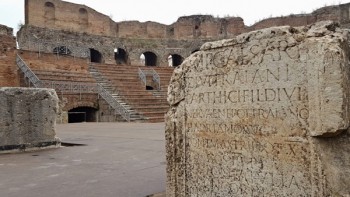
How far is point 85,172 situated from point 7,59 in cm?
1764

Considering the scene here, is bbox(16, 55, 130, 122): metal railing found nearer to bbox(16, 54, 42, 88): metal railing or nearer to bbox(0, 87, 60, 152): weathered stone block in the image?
bbox(16, 54, 42, 88): metal railing

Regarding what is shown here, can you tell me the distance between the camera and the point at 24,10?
1190 inches

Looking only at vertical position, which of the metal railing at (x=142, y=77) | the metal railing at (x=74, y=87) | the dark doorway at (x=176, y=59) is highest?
the dark doorway at (x=176, y=59)

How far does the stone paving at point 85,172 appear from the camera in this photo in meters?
3.58

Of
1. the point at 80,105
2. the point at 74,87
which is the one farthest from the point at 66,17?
the point at 80,105

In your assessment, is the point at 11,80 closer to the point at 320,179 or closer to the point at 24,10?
the point at 24,10

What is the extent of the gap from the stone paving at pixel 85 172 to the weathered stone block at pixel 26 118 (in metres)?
0.33

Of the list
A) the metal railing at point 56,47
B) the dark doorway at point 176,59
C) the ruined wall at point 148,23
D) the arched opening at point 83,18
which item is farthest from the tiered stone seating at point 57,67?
the dark doorway at point 176,59

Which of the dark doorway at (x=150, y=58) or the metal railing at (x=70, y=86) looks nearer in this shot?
the metal railing at (x=70, y=86)

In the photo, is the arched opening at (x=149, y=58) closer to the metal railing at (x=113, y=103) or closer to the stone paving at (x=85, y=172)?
the metal railing at (x=113, y=103)

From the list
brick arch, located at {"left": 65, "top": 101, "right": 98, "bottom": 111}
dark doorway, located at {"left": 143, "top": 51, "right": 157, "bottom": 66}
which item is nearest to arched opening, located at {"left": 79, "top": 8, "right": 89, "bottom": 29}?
dark doorway, located at {"left": 143, "top": 51, "right": 157, "bottom": 66}

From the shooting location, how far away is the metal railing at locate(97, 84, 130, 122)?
16658 mm

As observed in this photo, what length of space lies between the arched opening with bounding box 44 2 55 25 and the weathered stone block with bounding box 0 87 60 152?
26947 millimetres

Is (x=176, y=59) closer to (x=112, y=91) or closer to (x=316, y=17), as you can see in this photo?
(x=316, y=17)
